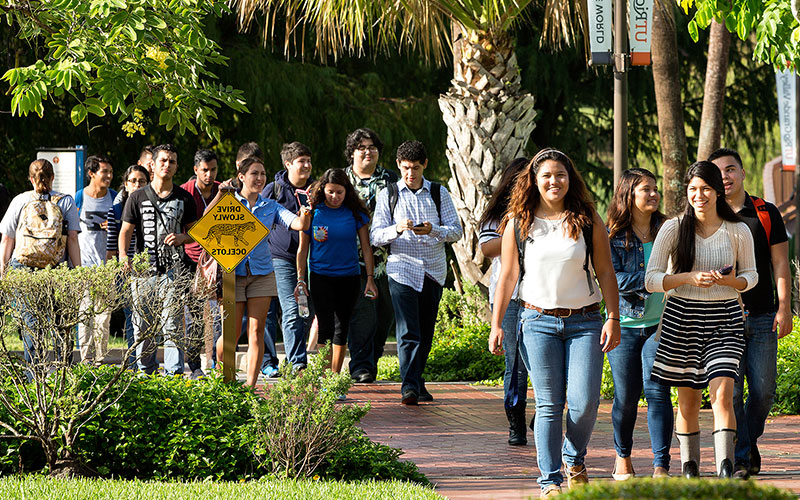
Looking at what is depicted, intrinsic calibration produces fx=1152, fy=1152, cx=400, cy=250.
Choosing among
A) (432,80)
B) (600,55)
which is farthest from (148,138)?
(600,55)

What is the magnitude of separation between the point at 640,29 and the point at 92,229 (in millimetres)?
5424

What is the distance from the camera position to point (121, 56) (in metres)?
7.26

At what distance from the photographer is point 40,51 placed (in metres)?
17.2

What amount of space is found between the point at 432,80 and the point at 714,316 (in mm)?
15530

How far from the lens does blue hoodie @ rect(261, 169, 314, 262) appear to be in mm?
10234

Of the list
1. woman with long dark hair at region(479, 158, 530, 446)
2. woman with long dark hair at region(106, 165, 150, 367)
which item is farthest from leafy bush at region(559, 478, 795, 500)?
woman with long dark hair at region(106, 165, 150, 367)

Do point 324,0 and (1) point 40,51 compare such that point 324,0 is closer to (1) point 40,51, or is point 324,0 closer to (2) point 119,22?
(2) point 119,22

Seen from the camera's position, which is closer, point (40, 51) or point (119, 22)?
point (119, 22)

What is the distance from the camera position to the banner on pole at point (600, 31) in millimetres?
10148

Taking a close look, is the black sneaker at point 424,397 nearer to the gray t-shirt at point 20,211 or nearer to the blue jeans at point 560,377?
the gray t-shirt at point 20,211

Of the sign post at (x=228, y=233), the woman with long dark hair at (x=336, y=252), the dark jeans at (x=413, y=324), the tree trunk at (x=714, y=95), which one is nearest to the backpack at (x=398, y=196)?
the woman with long dark hair at (x=336, y=252)

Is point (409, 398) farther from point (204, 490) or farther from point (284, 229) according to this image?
point (204, 490)

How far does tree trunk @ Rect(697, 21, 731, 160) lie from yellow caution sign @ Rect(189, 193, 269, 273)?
9.77 metres

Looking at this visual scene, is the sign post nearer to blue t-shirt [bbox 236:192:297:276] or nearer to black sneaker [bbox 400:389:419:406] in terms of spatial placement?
blue t-shirt [bbox 236:192:297:276]
